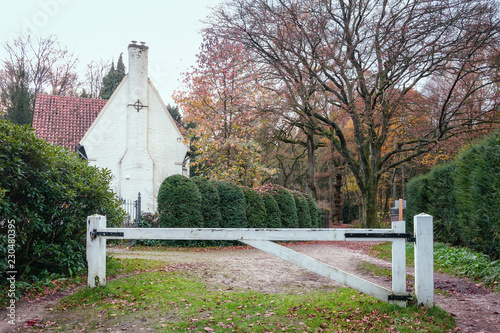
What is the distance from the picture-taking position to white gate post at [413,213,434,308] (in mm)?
4320

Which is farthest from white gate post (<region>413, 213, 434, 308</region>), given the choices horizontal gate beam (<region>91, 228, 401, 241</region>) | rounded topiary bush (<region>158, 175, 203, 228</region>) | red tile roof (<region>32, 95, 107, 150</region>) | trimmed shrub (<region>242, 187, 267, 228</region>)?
red tile roof (<region>32, 95, 107, 150</region>)

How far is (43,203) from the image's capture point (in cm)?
574

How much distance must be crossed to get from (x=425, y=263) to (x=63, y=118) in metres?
24.2

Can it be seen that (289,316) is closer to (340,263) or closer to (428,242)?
(428,242)

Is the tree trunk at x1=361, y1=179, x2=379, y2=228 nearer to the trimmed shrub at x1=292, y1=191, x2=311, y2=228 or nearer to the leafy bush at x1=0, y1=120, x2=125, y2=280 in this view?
the trimmed shrub at x1=292, y1=191, x2=311, y2=228

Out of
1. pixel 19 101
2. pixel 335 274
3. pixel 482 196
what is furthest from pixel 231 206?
pixel 19 101

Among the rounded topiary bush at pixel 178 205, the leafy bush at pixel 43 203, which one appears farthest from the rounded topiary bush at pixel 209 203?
the leafy bush at pixel 43 203

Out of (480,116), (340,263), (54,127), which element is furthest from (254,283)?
(54,127)

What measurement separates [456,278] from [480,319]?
2.82 metres

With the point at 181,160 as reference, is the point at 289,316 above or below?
below

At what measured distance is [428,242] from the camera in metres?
4.34

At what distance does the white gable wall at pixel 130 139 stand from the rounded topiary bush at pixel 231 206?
275 inches

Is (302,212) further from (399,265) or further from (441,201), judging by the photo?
(399,265)

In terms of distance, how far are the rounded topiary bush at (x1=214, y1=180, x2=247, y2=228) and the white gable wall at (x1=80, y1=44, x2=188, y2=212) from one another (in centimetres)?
699
